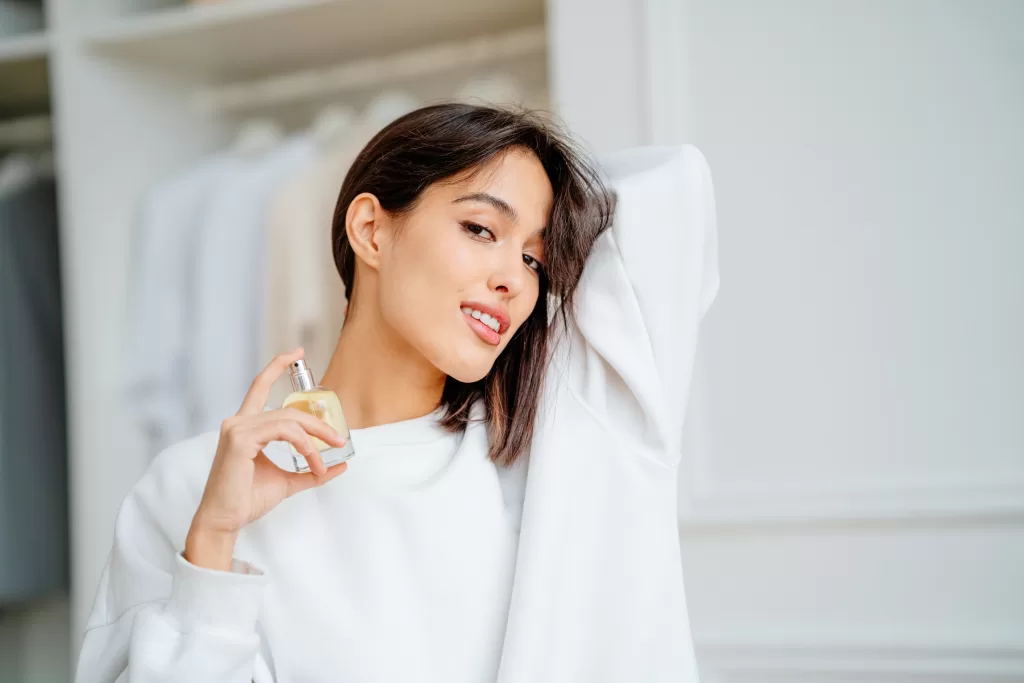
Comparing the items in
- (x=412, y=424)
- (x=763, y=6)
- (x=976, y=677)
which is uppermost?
(x=763, y=6)

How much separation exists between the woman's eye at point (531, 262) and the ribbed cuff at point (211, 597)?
469mm

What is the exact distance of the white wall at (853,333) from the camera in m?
1.59

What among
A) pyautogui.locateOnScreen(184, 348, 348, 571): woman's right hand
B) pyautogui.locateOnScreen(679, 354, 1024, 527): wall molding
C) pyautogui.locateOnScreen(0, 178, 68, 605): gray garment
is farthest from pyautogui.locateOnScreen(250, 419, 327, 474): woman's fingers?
pyautogui.locateOnScreen(0, 178, 68, 605): gray garment

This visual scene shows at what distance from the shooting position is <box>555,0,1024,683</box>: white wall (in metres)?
1.59

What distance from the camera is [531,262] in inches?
44.6

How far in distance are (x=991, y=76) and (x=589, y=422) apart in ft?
3.46

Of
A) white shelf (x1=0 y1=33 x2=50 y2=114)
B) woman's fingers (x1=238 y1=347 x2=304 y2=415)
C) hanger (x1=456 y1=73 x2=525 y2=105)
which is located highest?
white shelf (x1=0 y1=33 x2=50 y2=114)

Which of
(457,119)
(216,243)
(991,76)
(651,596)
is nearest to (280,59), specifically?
(216,243)

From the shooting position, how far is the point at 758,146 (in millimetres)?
1724

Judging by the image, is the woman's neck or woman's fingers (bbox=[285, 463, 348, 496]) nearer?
woman's fingers (bbox=[285, 463, 348, 496])

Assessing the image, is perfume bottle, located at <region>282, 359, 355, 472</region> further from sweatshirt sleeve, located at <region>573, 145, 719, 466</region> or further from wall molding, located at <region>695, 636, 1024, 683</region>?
wall molding, located at <region>695, 636, 1024, 683</region>

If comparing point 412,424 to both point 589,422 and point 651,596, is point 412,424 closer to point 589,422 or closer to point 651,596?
point 589,422

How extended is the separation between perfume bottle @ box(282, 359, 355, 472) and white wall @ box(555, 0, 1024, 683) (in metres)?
0.91

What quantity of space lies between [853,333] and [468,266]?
895 millimetres
